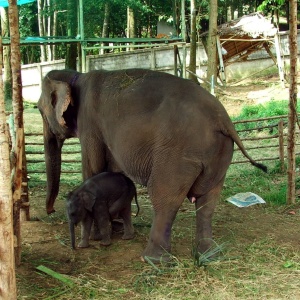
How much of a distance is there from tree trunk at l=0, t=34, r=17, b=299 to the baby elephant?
160 cm

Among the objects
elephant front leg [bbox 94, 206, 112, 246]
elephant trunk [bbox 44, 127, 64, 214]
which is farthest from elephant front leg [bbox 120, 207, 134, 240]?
elephant trunk [bbox 44, 127, 64, 214]

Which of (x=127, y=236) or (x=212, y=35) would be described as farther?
(x=212, y=35)

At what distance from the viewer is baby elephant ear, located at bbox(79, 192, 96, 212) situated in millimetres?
4957

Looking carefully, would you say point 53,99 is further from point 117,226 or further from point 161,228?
point 161,228

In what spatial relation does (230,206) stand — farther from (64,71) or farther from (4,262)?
(4,262)

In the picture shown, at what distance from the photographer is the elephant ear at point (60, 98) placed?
530 cm

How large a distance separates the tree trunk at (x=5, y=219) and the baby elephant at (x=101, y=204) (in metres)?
1.60

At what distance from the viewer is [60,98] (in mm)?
5414

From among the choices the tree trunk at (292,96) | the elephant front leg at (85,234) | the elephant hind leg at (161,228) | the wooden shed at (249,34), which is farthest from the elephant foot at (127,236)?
the wooden shed at (249,34)

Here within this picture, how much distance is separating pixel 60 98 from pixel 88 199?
3.88 ft

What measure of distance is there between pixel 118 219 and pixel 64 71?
1831mm

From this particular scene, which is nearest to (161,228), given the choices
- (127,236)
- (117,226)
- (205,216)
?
(205,216)

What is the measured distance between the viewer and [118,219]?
5.88 meters

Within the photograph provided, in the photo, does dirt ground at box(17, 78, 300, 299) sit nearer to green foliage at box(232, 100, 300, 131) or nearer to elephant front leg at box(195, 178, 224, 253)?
elephant front leg at box(195, 178, 224, 253)
